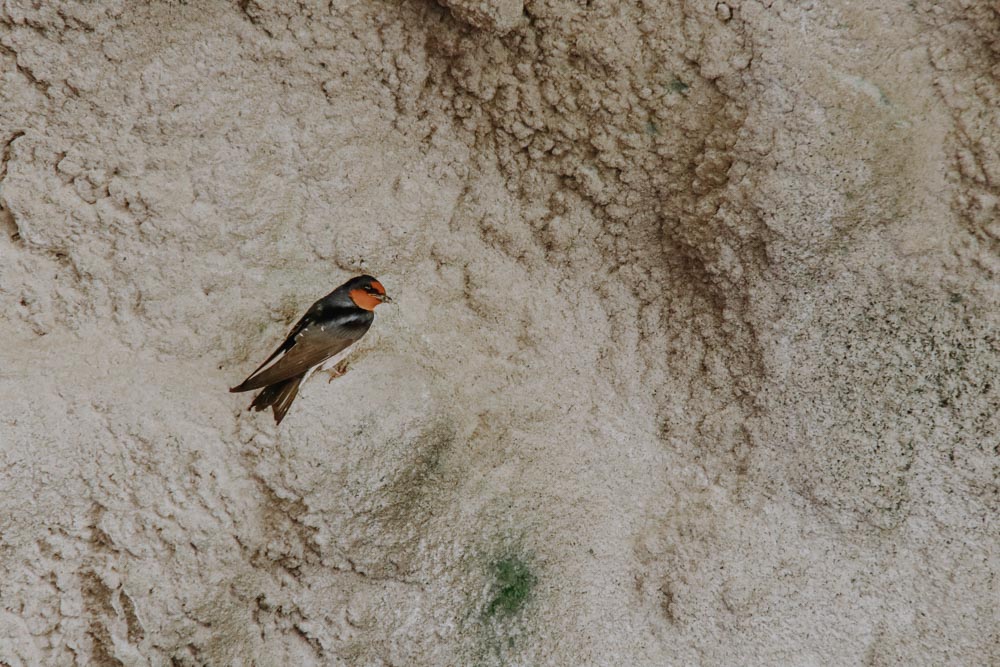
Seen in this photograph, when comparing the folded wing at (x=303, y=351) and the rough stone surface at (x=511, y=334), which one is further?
the folded wing at (x=303, y=351)

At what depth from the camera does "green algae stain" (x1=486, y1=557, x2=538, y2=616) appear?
145 centimetres

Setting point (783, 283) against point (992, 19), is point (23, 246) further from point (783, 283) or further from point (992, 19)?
point (992, 19)

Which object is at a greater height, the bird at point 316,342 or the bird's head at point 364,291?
the bird's head at point 364,291

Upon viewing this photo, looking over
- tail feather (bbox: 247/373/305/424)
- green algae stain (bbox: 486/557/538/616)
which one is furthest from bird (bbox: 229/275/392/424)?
green algae stain (bbox: 486/557/538/616)

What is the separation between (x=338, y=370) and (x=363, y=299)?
176mm

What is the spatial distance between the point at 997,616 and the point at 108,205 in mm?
1931

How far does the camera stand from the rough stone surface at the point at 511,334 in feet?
4.21

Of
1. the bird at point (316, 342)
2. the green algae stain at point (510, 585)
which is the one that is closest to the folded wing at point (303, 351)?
the bird at point (316, 342)

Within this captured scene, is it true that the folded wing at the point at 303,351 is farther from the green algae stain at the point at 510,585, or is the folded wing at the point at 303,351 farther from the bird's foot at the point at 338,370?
the green algae stain at the point at 510,585

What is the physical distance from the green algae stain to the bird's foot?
539mm

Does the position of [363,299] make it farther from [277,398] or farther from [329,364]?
[277,398]

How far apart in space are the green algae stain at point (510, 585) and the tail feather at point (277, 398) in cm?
56

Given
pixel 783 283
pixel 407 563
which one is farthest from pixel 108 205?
pixel 783 283

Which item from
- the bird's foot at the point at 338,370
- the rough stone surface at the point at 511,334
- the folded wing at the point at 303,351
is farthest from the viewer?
the bird's foot at the point at 338,370
